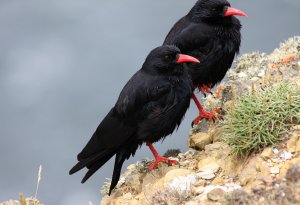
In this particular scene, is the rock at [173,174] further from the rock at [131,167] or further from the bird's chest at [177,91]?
the rock at [131,167]

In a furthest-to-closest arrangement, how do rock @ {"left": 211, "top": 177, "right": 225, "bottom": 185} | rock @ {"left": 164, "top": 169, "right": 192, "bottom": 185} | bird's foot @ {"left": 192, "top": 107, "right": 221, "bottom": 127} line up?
bird's foot @ {"left": 192, "top": 107, "right": 221, "bottom": 127} < rock @ {"left": 164, "top": 169, "right": 192, "bottom": 185} < rock @ {"left": 211, "top": 177, "right": 225, "bottom": 185}

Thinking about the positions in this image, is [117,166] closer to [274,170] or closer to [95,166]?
[95,166]

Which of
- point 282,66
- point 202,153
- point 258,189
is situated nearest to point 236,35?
point 282,66

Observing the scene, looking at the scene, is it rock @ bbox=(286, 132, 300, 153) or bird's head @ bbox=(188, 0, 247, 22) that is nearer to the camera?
rock @ bbox=(286, 132, 300, 153)

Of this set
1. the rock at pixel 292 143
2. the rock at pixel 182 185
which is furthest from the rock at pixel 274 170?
the rock at pixel 182 185

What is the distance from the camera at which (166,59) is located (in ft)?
29.0

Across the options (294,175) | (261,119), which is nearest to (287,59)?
(261,119)

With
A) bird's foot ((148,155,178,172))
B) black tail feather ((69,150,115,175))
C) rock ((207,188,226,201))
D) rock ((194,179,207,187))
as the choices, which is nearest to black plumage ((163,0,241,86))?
bird's foot ((148,155,178,172))

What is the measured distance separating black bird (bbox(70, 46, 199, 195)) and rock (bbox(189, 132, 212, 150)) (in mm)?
558

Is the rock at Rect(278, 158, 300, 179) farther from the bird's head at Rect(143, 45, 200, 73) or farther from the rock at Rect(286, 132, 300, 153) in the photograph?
the bird's head at Rect(143, 45, 200, 73)

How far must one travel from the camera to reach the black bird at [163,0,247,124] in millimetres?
9930

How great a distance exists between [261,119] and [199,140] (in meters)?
1.72

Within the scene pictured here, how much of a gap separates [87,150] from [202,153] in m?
1.68

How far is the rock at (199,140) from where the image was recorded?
9227mm
